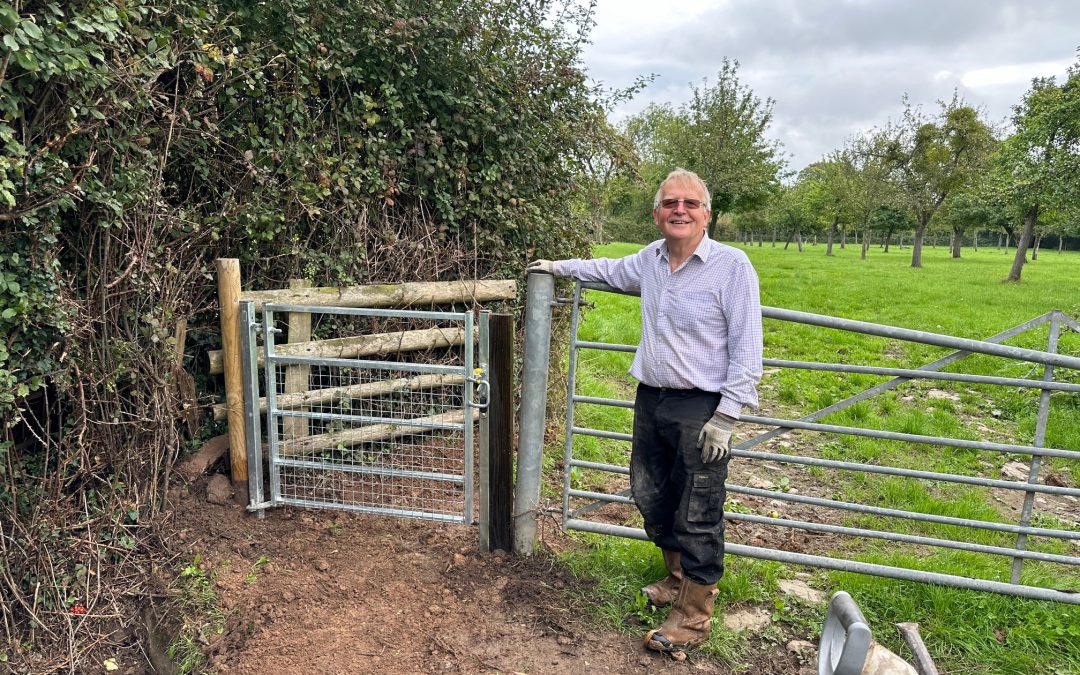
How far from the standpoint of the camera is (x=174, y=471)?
13.2 feet

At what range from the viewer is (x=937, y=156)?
3089 cm

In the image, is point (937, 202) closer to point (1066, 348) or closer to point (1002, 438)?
point (1066, 348)

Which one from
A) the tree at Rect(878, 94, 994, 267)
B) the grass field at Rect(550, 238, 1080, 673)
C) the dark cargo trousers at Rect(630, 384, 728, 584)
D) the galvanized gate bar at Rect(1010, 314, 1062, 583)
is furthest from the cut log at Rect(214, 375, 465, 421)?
the tree at Rect(878, 94, 994, 267)

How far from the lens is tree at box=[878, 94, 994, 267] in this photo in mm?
30297

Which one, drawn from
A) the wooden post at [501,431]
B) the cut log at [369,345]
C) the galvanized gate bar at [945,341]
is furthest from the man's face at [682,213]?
the cut log at [369,345]

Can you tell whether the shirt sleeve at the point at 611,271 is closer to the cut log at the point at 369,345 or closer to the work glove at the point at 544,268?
the work glove at the point at 544,268

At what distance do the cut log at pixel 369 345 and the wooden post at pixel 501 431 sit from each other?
54.7 inches

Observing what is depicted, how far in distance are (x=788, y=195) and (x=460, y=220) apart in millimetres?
50892

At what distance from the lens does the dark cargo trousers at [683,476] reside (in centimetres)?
295

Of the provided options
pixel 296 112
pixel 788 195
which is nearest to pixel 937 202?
pixel 788 195

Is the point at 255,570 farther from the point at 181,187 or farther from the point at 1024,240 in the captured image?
the point at 1024,240

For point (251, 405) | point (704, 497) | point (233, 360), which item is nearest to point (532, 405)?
point (704, 497)

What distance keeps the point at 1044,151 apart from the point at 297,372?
20924mm

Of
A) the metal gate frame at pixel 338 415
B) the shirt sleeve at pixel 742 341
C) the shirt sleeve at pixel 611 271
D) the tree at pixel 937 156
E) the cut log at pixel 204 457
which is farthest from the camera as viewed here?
the tree at pixel 937 156
